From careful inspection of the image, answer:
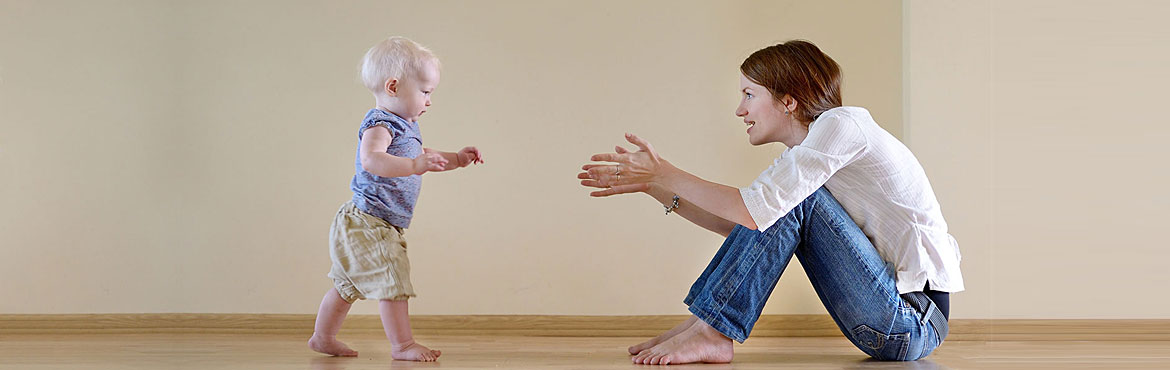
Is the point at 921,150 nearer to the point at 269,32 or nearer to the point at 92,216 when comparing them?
the point at 269,32

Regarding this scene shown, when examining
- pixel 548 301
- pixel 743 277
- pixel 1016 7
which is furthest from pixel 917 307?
pixel 548 301

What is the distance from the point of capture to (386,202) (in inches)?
71.4

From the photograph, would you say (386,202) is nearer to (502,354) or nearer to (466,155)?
(466,155)

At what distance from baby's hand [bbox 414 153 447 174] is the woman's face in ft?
1.93

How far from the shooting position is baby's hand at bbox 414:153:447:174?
1656 millimetres

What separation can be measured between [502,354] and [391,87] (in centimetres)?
62

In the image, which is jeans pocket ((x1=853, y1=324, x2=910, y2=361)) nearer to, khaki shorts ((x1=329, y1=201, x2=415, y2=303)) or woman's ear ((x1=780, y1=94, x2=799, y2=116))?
woman's ear ((x1=780, y1=94, x2=799, y2=116))

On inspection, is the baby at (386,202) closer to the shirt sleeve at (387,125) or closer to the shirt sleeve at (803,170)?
the shirt sleeve at (387,125)

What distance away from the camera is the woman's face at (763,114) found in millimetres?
1675

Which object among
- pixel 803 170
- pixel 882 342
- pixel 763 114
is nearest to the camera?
pixel 803 170

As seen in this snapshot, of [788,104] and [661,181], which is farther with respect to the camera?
[788,104]

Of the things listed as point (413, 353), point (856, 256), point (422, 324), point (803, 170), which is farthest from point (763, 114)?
point (422, 324)

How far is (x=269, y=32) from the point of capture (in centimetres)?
240

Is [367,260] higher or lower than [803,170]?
lower
